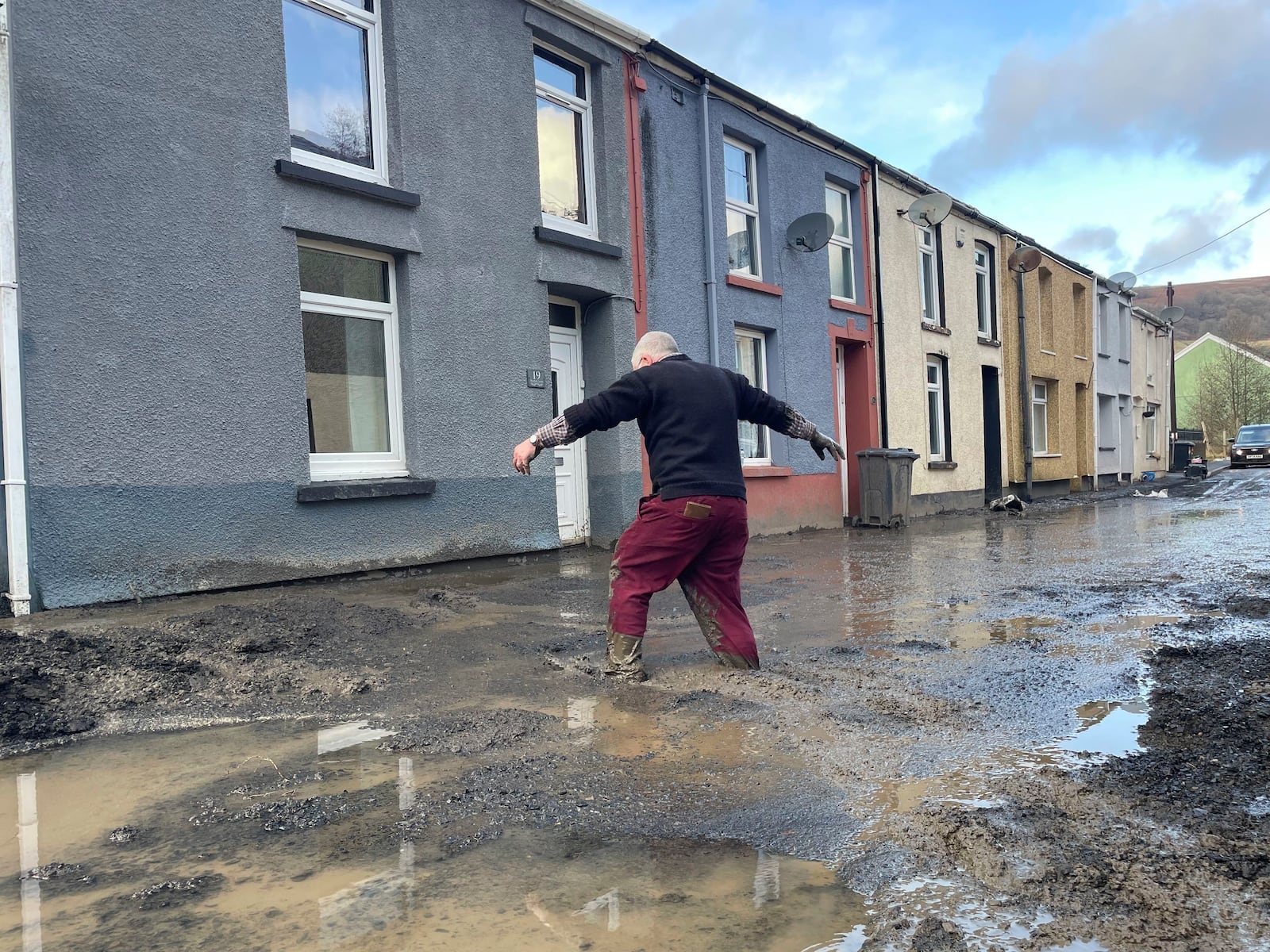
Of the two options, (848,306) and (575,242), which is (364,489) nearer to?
(575,242)

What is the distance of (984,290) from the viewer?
20719mm

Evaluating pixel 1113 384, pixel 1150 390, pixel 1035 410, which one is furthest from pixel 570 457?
pixel 1150 390

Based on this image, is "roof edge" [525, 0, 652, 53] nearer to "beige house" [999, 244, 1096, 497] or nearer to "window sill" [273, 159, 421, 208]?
"window sill" [273, 159, 421, 208]

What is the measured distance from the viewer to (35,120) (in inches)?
234

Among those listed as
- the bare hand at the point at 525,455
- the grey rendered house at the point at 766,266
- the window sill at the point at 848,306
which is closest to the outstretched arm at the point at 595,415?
the bare hand at the point at 525,455

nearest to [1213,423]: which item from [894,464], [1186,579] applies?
[894,464]

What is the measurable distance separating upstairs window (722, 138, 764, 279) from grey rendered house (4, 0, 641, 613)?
2.69 meters

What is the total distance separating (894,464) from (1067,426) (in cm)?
1291

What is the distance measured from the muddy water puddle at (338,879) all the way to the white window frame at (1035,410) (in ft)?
74.0

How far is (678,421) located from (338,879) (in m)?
2.57

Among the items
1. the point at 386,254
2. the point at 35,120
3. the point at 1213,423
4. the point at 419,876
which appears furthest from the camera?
the point at 1213,423

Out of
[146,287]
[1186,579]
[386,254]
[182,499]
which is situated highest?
[386,254]

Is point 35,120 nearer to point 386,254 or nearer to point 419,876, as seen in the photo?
point 386,254

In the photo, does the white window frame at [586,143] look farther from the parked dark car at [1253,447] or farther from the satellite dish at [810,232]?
the parked dark car at [1253,447]
